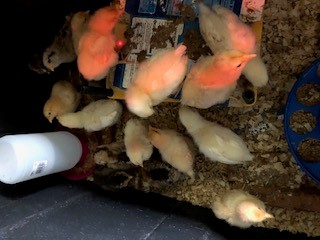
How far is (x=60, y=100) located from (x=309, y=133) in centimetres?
87

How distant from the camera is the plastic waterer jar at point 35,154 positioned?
1498 millimetres

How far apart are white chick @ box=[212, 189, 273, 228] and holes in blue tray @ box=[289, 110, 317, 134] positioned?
0.28 m

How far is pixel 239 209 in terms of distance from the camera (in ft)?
4.98

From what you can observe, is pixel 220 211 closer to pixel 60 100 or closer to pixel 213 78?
pixel 213 78

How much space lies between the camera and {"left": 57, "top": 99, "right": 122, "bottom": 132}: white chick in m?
1.71

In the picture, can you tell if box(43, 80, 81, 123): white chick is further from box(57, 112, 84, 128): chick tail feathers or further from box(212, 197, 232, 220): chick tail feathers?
box(212, 197, 232, 220): chick tail feathers

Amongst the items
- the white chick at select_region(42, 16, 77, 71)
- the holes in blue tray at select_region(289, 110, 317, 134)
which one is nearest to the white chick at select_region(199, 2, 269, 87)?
the holes in blue tray at select_region(289, 110, 317, 134)

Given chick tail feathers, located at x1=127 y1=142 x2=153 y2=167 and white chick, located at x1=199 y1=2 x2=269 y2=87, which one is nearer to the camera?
white chick, located at x1=199 y1=2 x2=269 y2=87

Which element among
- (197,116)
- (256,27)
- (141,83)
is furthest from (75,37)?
Result: (256,27)

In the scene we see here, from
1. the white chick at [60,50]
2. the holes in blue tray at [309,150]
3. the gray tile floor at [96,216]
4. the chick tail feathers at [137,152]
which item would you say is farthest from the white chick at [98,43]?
the holes in blue tray at [309,150]

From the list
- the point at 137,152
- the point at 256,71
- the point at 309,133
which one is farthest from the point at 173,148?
the point at 309,133

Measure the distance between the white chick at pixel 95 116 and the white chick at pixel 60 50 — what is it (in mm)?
182

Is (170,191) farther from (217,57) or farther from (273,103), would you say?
(217,57)

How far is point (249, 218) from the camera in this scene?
1.47 m
